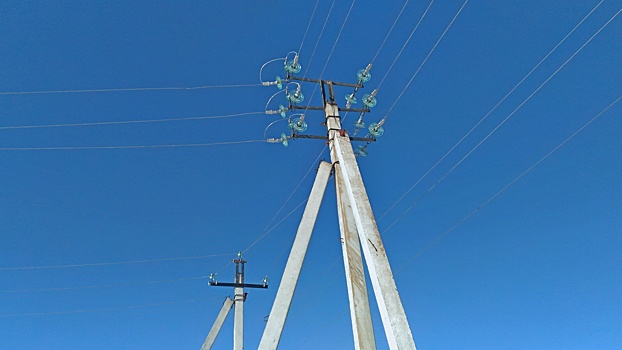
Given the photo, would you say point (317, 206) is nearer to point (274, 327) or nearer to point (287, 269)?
point (287, 269)

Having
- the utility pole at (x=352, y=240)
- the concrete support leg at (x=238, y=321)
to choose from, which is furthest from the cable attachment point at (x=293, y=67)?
the concrete support leg at (x=238, y=321)

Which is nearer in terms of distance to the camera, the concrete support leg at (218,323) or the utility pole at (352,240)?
the utility pole at (352,240)

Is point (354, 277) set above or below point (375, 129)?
below

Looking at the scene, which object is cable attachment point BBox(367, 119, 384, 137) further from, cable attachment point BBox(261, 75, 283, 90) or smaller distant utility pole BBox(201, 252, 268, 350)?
smaller distant utility pole BBox(201, 252, 268, 350)

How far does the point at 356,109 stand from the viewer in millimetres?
10094

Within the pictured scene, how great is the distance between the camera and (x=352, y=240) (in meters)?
8.03

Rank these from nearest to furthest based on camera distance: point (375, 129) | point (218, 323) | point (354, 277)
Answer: point (354, 277) → point (375, 129) → point (218, 323)

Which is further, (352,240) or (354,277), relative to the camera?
(352,240)

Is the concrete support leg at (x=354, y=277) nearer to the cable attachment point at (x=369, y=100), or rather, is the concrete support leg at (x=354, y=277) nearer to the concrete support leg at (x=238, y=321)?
the cable attachment point at (x=369, y=100)

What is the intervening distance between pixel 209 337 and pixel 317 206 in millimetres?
14951

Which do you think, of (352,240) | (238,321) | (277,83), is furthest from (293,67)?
(238,321)

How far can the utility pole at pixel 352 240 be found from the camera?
18.9 feet

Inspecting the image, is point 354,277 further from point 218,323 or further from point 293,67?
point 218,323

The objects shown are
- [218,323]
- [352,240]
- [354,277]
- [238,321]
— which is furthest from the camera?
[218,323]
